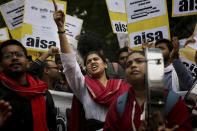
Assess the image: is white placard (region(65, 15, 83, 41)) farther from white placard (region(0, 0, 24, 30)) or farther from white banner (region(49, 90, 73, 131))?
white banner (region(49, 90, 73, 131))

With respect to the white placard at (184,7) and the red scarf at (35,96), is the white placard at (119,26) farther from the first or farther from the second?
the red scarf at (35,96)

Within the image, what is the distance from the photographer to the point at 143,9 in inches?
229

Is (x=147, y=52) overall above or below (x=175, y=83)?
above

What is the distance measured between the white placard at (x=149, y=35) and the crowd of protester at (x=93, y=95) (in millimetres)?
493

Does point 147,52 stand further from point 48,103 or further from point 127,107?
point 48,103

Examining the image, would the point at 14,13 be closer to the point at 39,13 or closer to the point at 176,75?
the point at 39,13

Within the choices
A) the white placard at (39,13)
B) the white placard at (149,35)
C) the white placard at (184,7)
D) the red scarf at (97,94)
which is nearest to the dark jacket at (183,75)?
the red scarf at (97,94)

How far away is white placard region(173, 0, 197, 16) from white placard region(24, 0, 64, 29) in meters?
2.10

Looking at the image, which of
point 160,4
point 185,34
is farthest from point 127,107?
point 185,34

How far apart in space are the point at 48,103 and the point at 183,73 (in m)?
1.92

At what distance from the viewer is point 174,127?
2883 mm

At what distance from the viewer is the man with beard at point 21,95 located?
3.54 m

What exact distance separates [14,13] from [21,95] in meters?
3.35

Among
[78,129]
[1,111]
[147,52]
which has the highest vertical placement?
[147,52]
